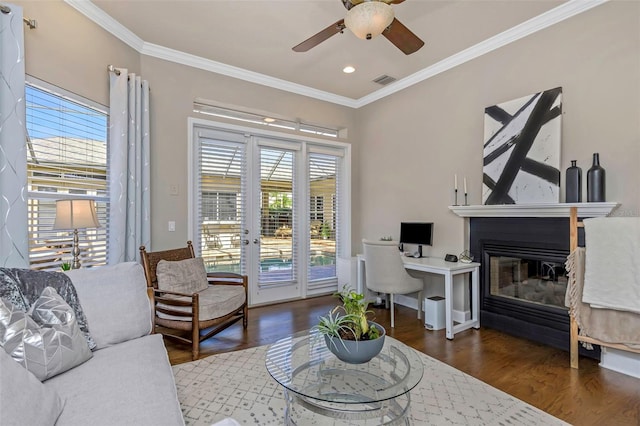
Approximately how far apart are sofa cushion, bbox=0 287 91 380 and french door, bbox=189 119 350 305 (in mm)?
2306

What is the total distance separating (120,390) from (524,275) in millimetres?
3587

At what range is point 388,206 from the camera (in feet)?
15.8

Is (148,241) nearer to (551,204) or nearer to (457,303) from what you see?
(457,303)

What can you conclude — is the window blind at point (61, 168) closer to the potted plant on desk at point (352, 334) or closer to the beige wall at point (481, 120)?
the potted plant on desk at point (352, 334)

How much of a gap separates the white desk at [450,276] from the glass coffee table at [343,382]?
4.37 feet

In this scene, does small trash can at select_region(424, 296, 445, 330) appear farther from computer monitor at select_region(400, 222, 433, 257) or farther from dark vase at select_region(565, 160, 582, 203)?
dark vase at select_region(565, 160, 582, 203)

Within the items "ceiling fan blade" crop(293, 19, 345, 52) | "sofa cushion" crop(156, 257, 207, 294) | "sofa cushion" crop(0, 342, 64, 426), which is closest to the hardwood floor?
"sofa cushion" crop(156, 257, 207, 294)

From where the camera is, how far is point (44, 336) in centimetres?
152

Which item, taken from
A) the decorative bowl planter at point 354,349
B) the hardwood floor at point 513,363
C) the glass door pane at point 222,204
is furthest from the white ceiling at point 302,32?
the hardwood floor at point 513,363

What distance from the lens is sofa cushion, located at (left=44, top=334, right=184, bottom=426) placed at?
1262 mm

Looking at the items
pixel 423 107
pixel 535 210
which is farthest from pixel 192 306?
pixel 423 107

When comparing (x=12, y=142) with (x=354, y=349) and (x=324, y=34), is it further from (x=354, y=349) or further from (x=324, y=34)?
(x=354, y=349)

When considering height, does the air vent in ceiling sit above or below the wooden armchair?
above

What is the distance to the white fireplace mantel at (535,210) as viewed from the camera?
8.76 ft
